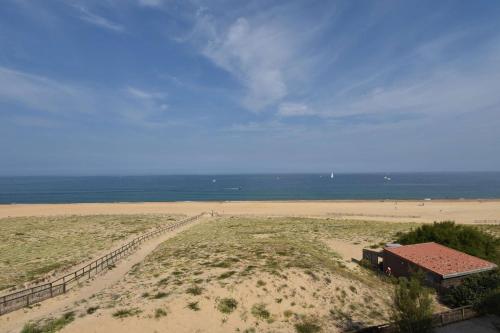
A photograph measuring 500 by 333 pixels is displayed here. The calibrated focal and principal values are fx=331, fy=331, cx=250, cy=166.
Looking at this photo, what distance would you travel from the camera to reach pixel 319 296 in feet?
61.8

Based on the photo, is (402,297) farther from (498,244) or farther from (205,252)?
(498,244)

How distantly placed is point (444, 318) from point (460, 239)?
16682 mm

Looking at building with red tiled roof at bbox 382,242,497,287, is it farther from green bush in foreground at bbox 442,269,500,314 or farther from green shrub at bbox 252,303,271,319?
green shrub at bbox 252,303,271,319

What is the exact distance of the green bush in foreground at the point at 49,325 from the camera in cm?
1388

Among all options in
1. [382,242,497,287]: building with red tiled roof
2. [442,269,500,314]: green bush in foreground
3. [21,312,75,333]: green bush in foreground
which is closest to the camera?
[21,312,75,333]: green bush in foreground

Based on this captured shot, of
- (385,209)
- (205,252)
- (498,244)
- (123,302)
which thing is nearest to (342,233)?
(498,244)

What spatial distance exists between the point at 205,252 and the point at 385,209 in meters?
57.3

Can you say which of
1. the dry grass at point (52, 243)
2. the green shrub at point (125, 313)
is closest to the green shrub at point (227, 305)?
the green shrub at point (125, 313)

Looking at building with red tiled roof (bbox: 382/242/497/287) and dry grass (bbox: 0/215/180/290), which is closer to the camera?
building with red tiled roof (bbox: 382/242/497/287)

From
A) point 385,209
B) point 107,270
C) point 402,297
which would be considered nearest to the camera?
point 402,297

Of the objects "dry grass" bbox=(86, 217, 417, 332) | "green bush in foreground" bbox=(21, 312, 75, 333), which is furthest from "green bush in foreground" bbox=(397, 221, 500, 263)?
"green bush in foreground" bbox=(21, 312, 75, 333)

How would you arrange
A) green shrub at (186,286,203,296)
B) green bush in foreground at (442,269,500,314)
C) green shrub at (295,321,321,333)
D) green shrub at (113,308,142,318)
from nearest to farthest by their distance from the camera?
green shrub at (113,308,142,318), green shrub at (295,321,321,333), green shrub at (186,286,203,296), green bush in foreground at (442,269,500,314)

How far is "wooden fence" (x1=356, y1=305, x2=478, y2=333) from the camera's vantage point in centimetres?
1389

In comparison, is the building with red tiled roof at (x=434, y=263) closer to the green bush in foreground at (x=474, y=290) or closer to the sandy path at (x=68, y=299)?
the green bush in foreground at (x=474, y=290)
